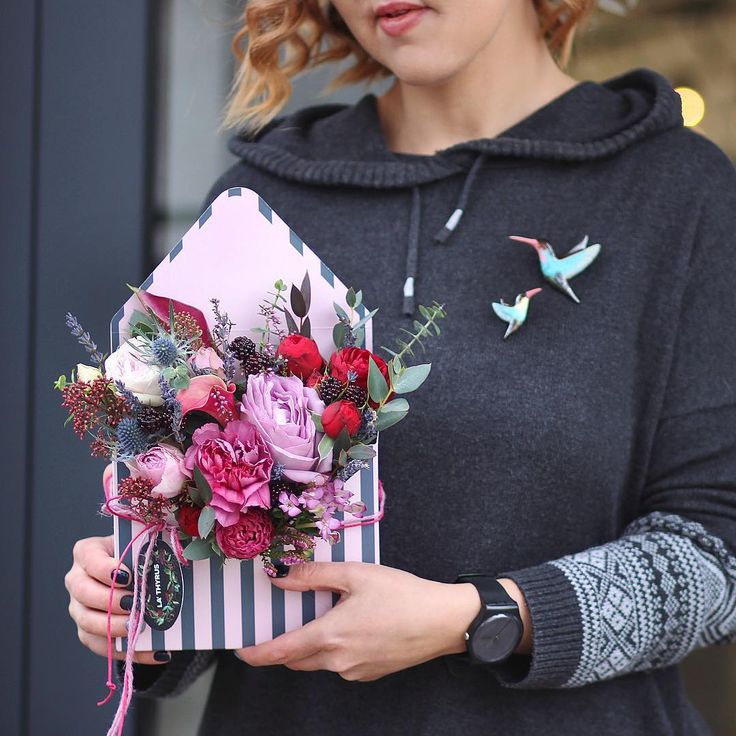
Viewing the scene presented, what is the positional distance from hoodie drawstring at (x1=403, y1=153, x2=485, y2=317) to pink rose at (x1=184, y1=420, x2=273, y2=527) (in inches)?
18.1

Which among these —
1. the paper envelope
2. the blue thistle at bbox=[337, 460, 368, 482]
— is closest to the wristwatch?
the paper envelope

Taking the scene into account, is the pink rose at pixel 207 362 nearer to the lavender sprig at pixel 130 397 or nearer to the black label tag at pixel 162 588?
the lavender sprig at pixel 130 397

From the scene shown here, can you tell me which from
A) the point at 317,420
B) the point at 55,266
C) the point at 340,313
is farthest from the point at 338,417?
the point at 55,266

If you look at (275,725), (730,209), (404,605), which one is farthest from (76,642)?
(730,209)

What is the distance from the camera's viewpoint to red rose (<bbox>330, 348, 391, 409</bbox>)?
3.14 ft

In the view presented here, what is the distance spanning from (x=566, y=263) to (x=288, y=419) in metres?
0.54

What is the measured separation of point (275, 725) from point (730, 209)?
928 mm

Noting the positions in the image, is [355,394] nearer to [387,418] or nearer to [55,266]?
[387,418]

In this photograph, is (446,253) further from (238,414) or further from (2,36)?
(2,36)

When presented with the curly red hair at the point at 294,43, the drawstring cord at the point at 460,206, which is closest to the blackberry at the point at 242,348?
the drawstring cord at the point at 460,206

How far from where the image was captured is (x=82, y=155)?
73.9 inches

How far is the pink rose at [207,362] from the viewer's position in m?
0.96

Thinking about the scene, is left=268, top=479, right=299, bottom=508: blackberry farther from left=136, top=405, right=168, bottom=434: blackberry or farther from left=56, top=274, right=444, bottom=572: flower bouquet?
left=136, top=405, right=168, bottom=434: blackberry

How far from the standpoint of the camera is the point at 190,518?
0.95 metres
